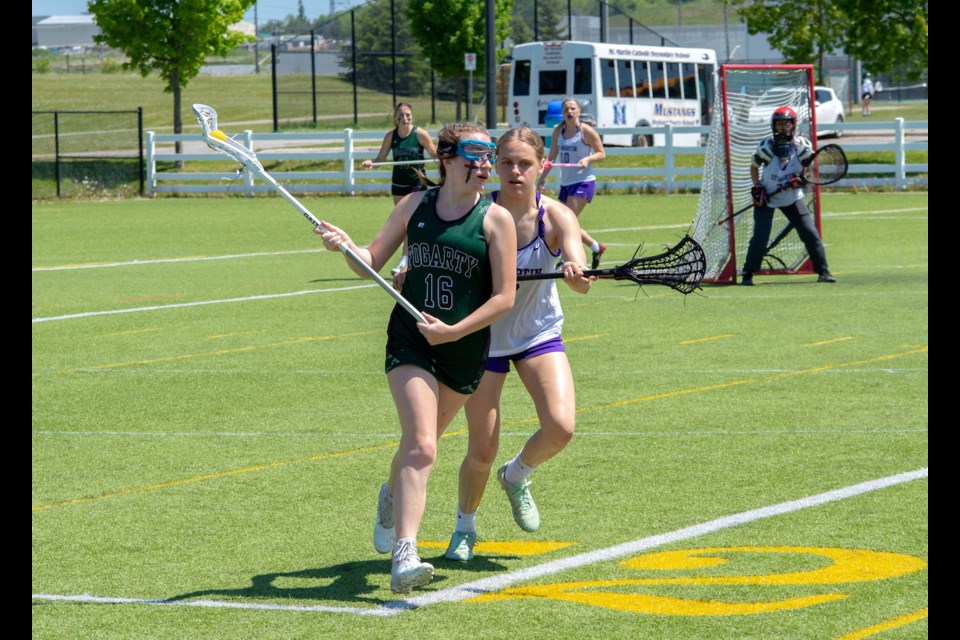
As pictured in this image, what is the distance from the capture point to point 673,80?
4844 cm

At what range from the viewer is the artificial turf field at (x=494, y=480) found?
5.66m

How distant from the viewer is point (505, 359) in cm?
663

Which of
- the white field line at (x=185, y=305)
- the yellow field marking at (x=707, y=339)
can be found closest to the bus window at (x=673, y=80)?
the white field line at (x=185, y=305)

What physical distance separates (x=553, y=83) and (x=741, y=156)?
94.2 feet

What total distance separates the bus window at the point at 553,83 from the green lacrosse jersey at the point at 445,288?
133 ft

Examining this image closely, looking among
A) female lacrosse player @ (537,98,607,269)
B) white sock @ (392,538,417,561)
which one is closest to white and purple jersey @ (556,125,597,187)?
female lacrosse player @ (537,98,607,269)

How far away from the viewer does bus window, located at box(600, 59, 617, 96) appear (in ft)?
150

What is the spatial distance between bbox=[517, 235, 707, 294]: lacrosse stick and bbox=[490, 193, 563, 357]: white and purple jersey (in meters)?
0.12

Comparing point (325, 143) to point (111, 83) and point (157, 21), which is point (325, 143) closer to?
point (157, 21)

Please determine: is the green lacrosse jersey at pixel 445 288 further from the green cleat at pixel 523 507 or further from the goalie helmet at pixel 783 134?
the goalie helmet at pixel 783 134

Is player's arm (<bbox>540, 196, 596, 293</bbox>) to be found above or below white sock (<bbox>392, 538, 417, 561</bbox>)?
above

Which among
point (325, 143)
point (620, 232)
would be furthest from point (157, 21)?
point (620, 232)

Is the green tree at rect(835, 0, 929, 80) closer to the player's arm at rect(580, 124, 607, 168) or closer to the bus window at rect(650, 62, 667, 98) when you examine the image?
the bus window at rect(650, 62, 667, 98)
